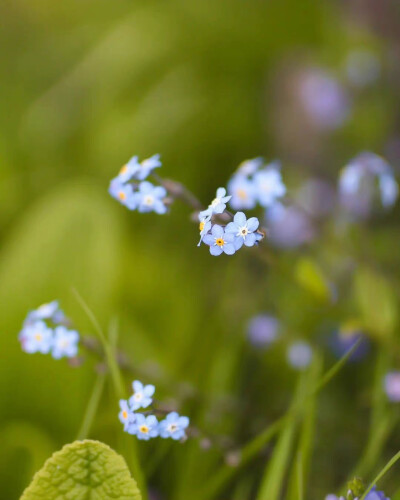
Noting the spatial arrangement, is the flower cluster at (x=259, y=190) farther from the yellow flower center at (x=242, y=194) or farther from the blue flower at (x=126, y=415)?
the blue flower at (x=126, y=415)

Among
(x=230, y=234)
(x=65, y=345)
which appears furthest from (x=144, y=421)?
(x=230, y=234)

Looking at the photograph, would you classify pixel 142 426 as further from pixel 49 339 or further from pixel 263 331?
pixel 263 331

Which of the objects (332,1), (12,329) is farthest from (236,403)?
(332,1)

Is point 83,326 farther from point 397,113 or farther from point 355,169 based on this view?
point 397,113

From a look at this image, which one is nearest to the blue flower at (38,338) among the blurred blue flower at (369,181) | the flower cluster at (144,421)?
the flower cluster at (144,421)

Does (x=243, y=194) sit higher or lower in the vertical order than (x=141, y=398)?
higher

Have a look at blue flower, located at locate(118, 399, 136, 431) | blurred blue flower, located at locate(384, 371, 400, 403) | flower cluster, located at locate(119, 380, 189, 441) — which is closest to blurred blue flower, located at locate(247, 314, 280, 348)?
blurred blue flower, located at locate(384, 371, 400, 403)
